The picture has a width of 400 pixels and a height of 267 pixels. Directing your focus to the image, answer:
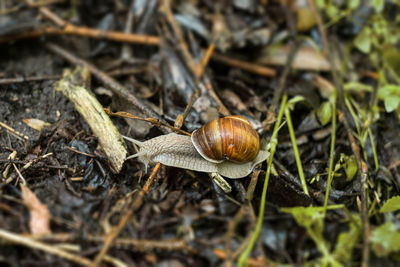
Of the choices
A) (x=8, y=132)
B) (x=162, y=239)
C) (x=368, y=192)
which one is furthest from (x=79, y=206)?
(x=368, y=192)

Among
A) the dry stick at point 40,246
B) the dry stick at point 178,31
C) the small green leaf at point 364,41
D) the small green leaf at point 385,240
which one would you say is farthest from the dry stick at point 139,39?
the dry stick at point 40,246

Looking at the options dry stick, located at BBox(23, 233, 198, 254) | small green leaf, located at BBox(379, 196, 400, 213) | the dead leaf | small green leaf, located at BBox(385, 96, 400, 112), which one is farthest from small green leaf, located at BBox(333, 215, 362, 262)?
the dead leaf

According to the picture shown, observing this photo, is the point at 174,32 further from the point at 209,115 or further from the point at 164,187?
the point at 164,187

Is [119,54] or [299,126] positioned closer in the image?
[299,126]

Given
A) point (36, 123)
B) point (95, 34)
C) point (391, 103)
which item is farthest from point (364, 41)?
point (36, 123)

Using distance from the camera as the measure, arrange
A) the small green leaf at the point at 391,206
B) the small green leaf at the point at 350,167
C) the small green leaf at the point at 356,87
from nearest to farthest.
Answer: the small green leaf at the point at 391,206 < the small green leaf at the point at 350,167 < the small green leaf at the point at 356,87

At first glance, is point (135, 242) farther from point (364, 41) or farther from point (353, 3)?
point (353, 3)

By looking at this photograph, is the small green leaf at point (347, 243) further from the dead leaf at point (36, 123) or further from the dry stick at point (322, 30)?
the dead leaf at point (36, 123)
